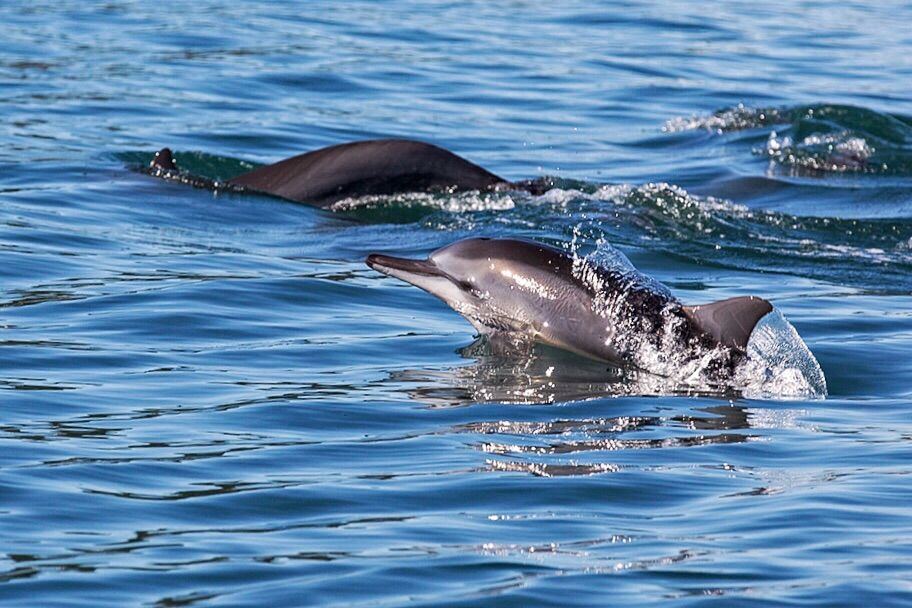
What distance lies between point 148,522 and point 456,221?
22.3ft

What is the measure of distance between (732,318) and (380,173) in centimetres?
537

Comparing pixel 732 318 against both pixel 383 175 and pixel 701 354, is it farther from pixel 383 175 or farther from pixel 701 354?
pixel 383 175

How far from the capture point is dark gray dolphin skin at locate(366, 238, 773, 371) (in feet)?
28.3

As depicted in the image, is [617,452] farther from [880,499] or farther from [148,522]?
[148,522]

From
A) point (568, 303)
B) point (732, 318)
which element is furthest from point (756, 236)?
point (732, 318)

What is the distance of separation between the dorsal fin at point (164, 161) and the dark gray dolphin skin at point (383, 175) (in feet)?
2.93

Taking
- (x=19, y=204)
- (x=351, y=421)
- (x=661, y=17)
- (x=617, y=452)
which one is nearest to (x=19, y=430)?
(x=351, y=421)

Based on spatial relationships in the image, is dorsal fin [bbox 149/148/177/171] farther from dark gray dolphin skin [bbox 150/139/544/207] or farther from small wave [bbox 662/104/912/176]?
small wave [bbox 662/104/912/176]

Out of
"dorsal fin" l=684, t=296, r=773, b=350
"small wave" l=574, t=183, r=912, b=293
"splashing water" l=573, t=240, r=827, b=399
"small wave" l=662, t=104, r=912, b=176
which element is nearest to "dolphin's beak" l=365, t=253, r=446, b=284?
"splashing water" l=573, t=240, r=827, b=399

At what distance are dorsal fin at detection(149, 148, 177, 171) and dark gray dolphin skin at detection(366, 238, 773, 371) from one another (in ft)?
16.0

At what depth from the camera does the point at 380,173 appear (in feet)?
44.2

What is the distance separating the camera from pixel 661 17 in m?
27.5

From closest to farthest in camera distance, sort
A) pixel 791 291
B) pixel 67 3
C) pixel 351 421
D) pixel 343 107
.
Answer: pixel 351 421 → pixel 791 291 → pixel 343 107 → pixel 67 3

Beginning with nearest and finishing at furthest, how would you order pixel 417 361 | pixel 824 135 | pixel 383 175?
pixel 417 361 → pixel 383 175 → pixel 824 135
